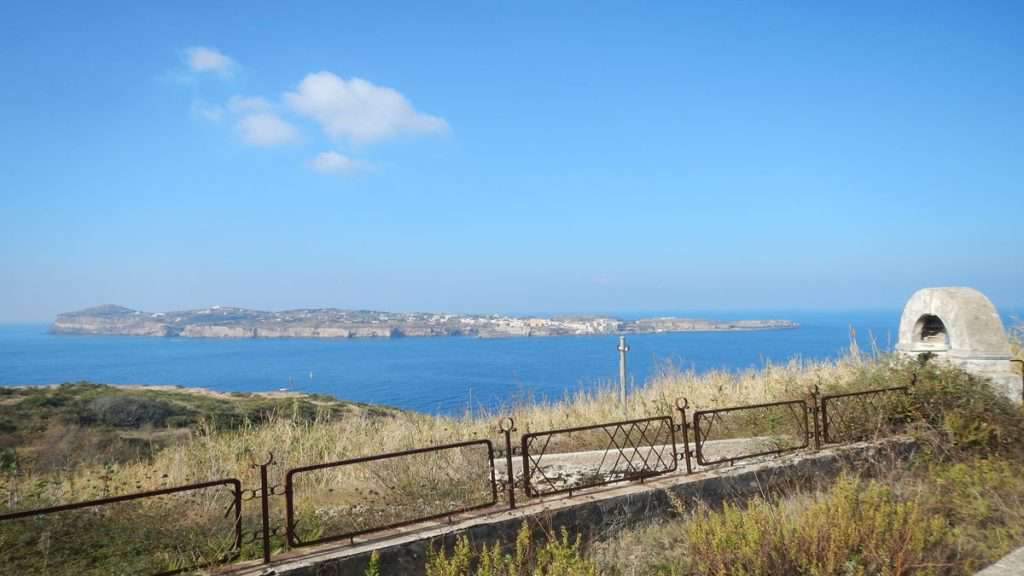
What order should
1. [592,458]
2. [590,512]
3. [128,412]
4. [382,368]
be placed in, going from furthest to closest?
1. [382,368]
2. [128,412]
3. [592,458]
4. [590,512]

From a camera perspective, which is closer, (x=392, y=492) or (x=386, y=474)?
(x=392, y=492)

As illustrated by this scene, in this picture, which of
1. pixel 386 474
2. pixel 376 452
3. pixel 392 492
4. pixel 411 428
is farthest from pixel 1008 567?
pixel 411 428

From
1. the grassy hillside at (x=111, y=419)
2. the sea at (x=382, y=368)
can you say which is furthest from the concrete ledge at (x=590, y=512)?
the sea at (x=382, y=368)

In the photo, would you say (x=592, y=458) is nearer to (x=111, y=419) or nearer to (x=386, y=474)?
(x=386, y=474)

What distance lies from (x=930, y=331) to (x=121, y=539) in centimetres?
1202

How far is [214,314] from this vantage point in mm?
151125

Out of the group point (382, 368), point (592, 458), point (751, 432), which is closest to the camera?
point (592, 458)

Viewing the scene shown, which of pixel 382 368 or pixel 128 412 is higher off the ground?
pixel 128 412

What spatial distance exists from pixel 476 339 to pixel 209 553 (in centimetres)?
14069

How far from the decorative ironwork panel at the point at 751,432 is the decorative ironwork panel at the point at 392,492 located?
8.88 feet

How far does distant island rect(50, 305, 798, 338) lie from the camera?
138125 mm

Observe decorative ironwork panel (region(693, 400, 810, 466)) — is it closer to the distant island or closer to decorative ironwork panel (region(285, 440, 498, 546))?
decorative ironwork panel (region(285, 440, 498, 546))

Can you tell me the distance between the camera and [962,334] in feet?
32.3

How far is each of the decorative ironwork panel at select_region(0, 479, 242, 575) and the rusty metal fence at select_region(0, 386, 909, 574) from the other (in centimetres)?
12
